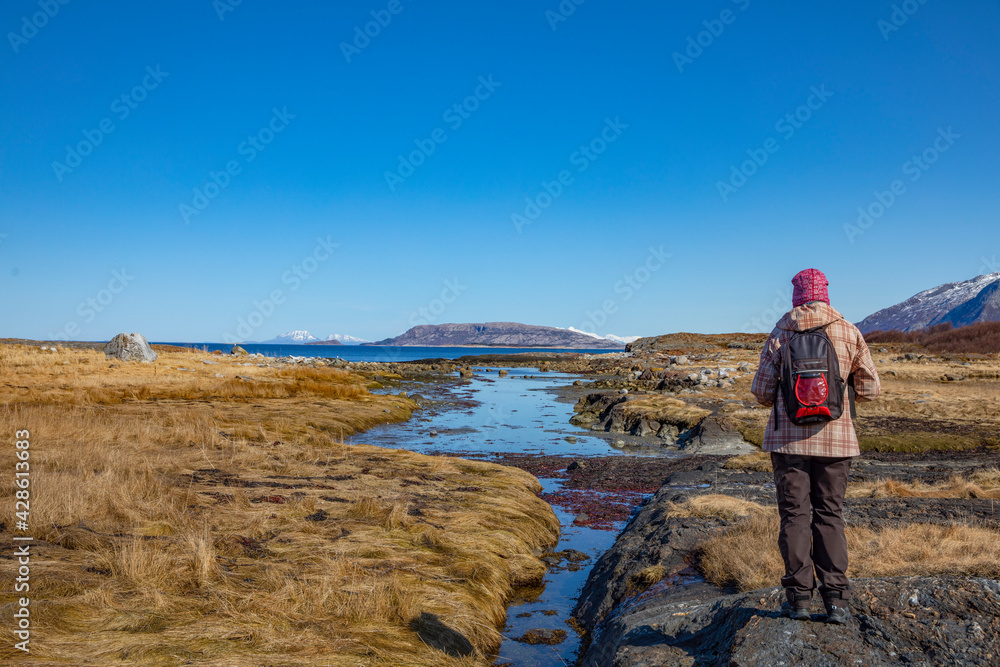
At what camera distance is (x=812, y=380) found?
445 cm

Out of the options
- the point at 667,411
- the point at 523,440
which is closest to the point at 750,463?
the point at 523,440

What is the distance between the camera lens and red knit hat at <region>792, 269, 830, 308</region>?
4.81 meters

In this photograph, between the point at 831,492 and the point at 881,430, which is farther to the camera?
the point at 881,430

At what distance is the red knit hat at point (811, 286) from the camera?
4.81m

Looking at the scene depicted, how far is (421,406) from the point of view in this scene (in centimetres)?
3519

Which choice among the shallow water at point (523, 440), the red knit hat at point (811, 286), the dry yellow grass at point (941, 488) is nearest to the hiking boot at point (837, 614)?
the red knit hat at point (811, 286)

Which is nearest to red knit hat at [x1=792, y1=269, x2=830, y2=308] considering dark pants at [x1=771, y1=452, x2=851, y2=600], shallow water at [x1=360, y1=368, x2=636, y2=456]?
dark pants at [x1=771, y1=452, x2=851, y2=600]

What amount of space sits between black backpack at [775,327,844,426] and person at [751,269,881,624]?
0.23 feet

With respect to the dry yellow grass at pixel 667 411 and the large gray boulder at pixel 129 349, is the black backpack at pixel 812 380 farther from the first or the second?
the large gray boulder at pixel 129 349

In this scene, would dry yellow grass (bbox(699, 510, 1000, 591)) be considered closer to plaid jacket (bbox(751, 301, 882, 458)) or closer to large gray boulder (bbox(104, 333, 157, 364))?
plaid jacket (bbox(751, 301, 882, 458))

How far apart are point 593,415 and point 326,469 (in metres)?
19.3

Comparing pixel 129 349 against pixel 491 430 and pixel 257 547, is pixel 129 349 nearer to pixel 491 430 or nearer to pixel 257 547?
pixel 491 430

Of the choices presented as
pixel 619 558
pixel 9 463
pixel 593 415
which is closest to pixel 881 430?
pixel 593 415

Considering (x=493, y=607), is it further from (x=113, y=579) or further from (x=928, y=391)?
(x=928, y=391)
